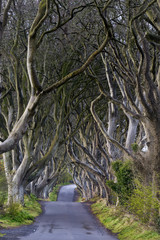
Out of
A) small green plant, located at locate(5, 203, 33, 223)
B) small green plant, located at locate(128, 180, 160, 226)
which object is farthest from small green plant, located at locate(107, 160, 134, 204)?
small green plant, located at locate(5, 203, 33, 223)

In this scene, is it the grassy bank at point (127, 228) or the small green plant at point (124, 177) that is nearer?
the grassy bank at point (127, 228)

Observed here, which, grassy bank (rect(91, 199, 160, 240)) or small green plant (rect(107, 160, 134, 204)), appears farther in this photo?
small green plant (rect(107, 160, 134, 204))

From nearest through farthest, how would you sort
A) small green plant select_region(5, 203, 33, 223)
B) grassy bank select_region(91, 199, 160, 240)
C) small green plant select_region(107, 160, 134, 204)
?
grassy bank select_region(91, 199, 160, 240), small green plant select_region(5, 203, 33, 223), small green plant select_region(107, 160, 134, 204)

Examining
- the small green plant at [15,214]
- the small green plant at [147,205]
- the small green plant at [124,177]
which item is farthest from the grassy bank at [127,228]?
the small green plant at [15,214]

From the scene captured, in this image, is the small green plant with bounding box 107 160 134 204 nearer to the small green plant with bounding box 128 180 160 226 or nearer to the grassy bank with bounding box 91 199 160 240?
the grassy bank with bounding box 91 199 160 240

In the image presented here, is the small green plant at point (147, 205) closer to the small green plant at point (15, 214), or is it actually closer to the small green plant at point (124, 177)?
the small green plant at point (124, 177)

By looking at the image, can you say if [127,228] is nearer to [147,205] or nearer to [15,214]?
[147,205]

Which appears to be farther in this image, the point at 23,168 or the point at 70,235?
the point at 23,168

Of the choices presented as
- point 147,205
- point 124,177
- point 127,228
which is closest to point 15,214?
point 127,228

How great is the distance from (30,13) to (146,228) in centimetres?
1003

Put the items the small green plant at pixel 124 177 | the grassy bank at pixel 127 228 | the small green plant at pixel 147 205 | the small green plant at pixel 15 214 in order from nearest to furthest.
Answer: the grassy bank at pixel 127 228 → the small green plant at pixel 147 205 → the small green plant at pixel 15 214 → the small green plant at pixel 124 177

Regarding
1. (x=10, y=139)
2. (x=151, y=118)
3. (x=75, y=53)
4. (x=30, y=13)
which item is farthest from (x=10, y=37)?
(x=151, y=118)

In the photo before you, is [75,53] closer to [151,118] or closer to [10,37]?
[10,37]

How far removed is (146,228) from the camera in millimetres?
9984
